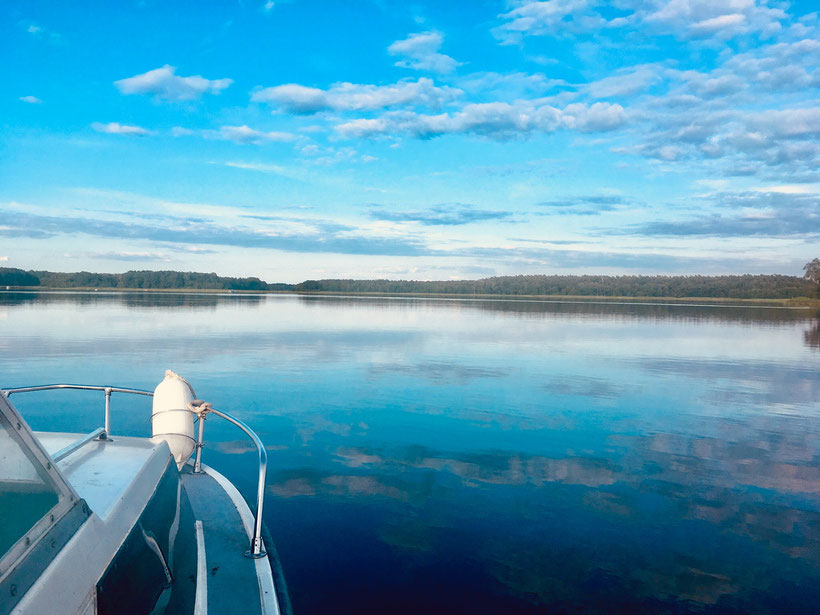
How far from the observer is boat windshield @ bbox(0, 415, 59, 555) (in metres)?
2.52

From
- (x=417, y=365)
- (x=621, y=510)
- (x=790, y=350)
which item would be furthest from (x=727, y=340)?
(x=621, y=510)

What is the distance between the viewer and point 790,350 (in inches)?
1104

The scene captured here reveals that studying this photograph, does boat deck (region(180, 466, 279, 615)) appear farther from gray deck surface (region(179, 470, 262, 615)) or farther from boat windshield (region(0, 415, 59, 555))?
boat windshield (region(0, 415, 59, 555))

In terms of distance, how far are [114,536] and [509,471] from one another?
6.86 metres

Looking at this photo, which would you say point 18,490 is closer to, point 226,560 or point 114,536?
point 114,536

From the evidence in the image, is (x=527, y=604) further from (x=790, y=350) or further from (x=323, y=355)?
(x=790, y=350)

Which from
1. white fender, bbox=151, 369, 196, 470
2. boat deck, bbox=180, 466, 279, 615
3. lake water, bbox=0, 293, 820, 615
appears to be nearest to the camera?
boat deck, bbox=180, 466, 279, 615

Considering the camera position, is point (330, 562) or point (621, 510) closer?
point (330, 562)

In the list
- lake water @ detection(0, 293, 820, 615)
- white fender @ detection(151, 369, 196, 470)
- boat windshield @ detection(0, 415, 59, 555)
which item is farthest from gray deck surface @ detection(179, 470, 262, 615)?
boat windshield @ detection(0, 415, 59, 555)

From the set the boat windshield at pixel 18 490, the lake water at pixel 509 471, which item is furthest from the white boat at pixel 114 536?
the lake water at pixel 509 471

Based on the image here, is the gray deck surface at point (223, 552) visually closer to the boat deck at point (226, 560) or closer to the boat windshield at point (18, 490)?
the boat deck at point (226, 560)

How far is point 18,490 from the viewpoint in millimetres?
2631

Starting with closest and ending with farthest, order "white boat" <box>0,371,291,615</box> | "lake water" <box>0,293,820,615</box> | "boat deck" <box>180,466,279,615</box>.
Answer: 1. "white boat" <box>0,371,291,615</box>
2. "boat deck" <box>180,466,279,615</box>
3. "lake water" <box>0,293,820,615</box>

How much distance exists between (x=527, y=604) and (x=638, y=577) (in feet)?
4.25
